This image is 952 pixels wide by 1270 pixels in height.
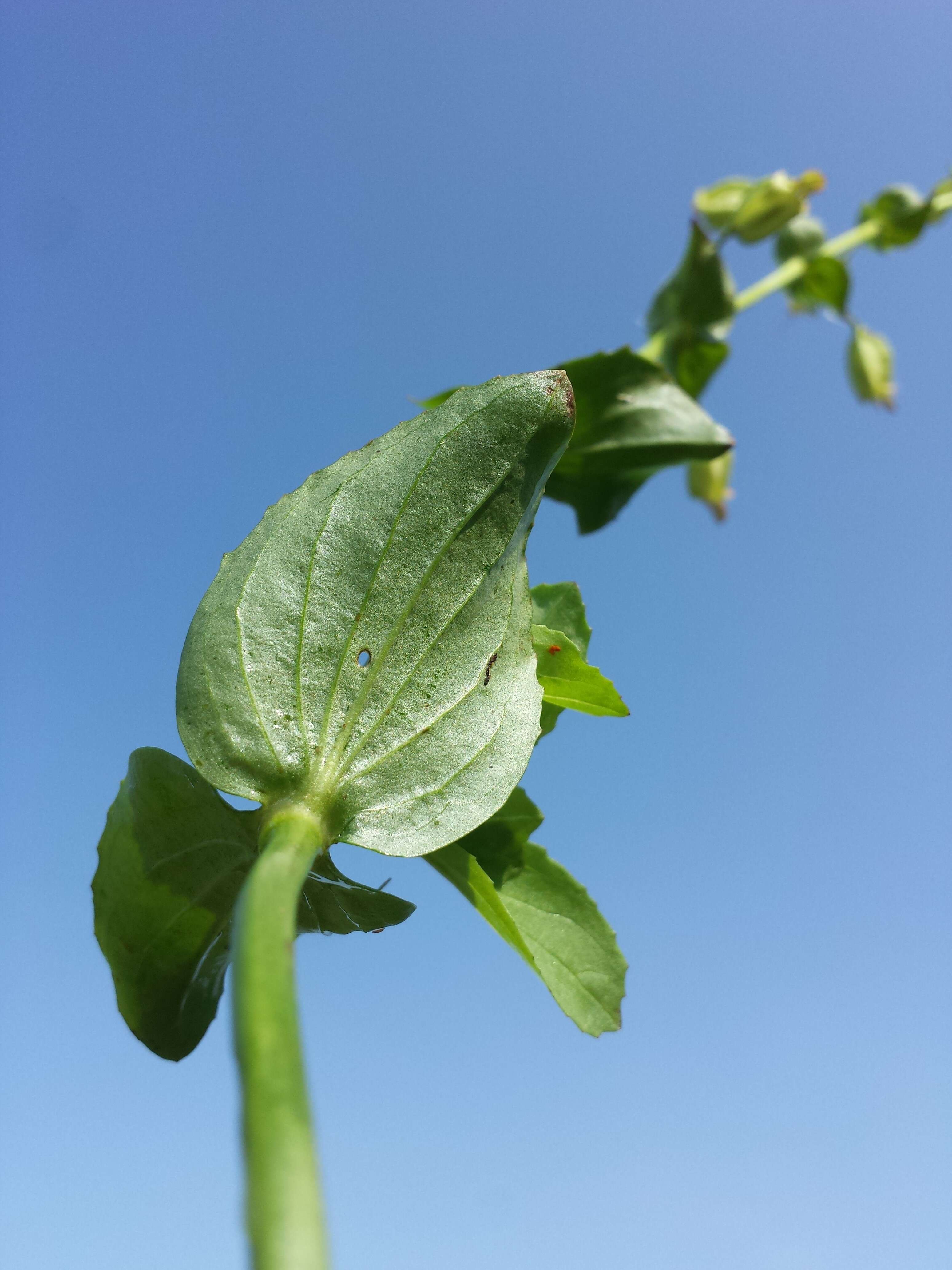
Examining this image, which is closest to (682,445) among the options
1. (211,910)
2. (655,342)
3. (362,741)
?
(655,342)

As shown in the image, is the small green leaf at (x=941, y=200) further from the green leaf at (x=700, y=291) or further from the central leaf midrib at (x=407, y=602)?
the central leaf midrib at (x=407, y=602)

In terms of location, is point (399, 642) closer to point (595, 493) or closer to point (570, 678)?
point (570, 678)

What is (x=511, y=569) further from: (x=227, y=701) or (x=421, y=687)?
(x=227, y=701)

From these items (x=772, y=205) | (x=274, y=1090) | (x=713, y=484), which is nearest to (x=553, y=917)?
(x=274, y=1090)

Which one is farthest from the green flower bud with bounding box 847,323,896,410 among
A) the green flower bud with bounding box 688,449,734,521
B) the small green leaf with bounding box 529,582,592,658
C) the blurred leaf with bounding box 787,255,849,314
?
the small green leaf with bounding box 529,582,592,658

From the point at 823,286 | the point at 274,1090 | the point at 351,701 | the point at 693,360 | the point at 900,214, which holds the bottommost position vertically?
the point at 274,1090

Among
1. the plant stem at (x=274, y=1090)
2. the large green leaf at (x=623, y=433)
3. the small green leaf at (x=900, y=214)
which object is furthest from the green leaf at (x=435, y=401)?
Answer: the small green leaf at (x=900, y=214)
